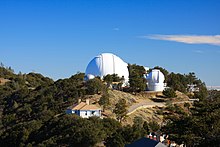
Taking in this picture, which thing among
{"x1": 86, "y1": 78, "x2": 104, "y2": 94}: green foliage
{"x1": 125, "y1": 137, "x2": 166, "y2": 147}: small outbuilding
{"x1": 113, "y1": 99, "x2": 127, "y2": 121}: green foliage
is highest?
{"x1": 86, "y1": 78, "x2": 104, "y2": 94}: green foliage

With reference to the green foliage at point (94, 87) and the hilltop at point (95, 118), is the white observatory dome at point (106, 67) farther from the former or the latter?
the green foliage at point (94, 87)

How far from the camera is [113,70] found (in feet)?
251

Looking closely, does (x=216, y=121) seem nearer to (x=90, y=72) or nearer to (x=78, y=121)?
(x=78, y=121)

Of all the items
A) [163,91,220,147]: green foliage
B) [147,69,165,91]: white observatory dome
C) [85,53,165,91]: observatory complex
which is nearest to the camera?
[163,91,220,147]: green foliage

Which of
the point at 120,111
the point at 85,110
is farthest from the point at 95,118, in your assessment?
the point at 120,111

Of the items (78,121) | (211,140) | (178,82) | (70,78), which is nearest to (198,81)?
(178,82)

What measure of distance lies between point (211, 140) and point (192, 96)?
44345 millimetres

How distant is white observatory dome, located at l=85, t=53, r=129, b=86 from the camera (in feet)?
250

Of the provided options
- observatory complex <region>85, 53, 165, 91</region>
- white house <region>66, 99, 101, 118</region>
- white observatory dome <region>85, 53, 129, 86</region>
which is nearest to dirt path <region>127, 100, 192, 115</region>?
white house <region>66, 99, 101, 118</region>

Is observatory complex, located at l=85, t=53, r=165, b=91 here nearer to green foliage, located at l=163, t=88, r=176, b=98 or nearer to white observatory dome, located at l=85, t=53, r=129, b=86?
white observatory dome, located at l=85, t=53, r=129, b=86

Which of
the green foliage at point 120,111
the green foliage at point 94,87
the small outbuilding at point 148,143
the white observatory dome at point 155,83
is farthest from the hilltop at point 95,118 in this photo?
the small outbuilding at point 148,143

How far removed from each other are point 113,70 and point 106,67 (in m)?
1.44

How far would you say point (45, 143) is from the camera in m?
41.4

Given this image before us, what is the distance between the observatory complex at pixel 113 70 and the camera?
247ft
